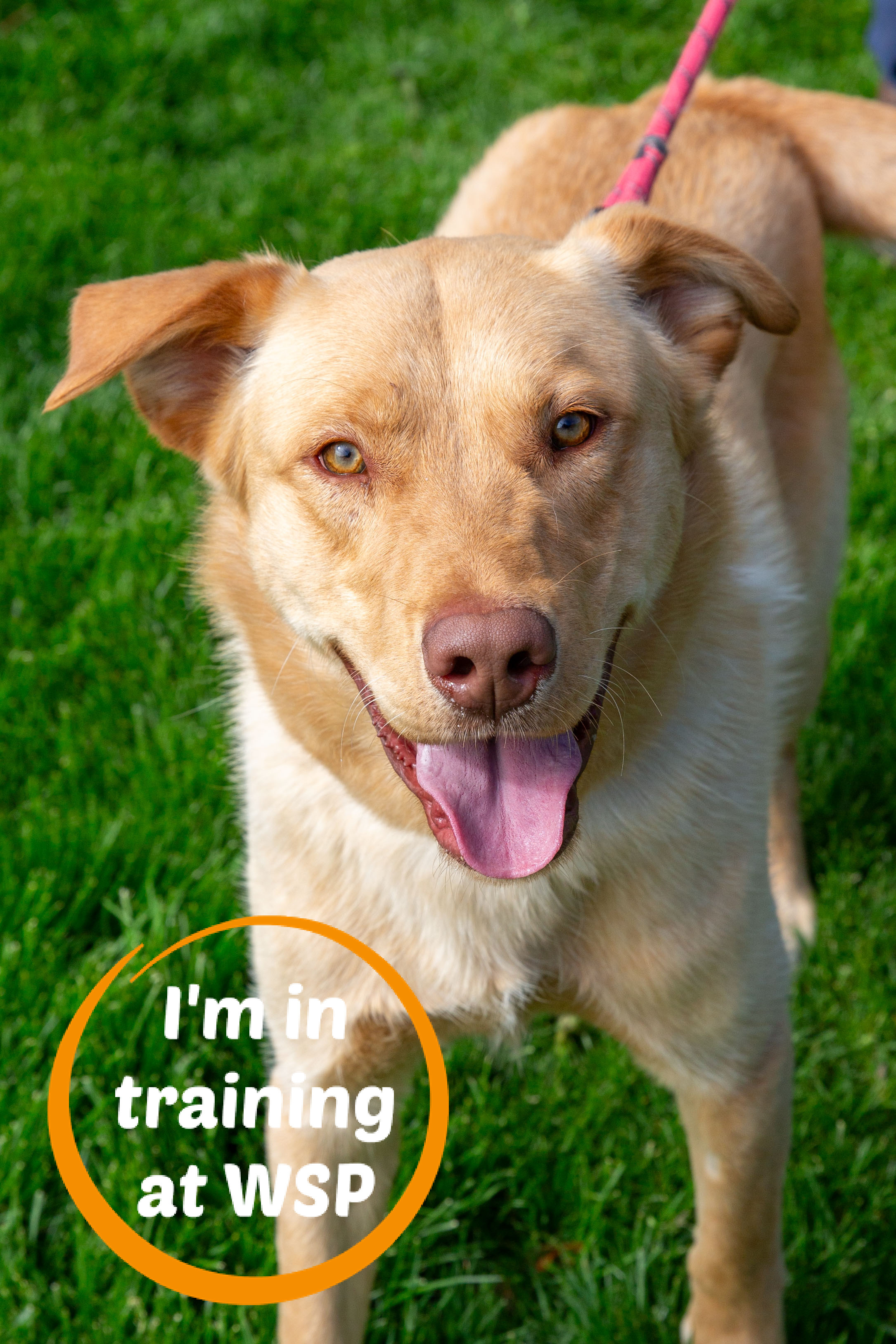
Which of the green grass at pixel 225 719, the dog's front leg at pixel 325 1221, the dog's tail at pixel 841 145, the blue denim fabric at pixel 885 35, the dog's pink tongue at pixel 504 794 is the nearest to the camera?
the dog's pink tongue at pixel 504 794

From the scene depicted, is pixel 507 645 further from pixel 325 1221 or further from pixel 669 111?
pixel 669 111

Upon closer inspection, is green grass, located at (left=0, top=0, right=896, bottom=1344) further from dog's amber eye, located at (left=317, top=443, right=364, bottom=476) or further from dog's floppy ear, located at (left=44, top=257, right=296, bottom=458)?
dog's amber eye, located at (left=317, top=443, right=364, bottom=476)

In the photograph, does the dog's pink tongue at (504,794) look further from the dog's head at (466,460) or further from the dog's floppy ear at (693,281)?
the dog's floppy ear at (693,281)

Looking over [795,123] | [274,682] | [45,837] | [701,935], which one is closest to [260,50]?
[795,123]

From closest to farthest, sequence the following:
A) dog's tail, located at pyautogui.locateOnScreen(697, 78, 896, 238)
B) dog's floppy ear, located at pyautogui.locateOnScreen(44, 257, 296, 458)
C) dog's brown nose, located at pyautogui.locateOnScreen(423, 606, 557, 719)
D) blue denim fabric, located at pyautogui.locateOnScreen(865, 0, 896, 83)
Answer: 1. dog's brown nose, located at pyautogui.locateOnScreen(423, 606, 557, 719)
2. dog's floppy ear, located at pyautogui.locateOnScreen(44, 257, 296, 458)
3. dog's tail, located at pyautogui.locateOnScreen(697, 78, 896, 238)
4. blue denim fabric, located at pyautogui.locateOnScreen(865, 0, 896, 83)

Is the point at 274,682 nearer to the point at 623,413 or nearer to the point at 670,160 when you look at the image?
the point at 623,413

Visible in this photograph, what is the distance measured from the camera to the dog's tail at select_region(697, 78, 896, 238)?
3.37 meters

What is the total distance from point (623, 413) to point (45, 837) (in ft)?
6.38

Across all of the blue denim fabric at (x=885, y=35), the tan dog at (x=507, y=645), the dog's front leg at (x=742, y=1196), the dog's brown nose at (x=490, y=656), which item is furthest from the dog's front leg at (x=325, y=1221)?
the blue denim fabric at (x=885, y=35)

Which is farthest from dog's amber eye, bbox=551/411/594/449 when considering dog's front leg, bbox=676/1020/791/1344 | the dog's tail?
the dog's tail

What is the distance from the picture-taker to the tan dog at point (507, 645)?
199cm

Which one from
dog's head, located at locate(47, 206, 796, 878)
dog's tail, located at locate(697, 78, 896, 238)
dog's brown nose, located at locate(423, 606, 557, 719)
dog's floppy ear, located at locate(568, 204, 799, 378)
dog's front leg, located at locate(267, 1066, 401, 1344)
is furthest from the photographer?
dog's tail, located at locate(697, 78, 896, 238)

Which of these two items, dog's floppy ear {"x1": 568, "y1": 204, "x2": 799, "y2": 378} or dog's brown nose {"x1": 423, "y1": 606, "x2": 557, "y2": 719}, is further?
dog's floppy ear {"x1": 568, "y1": 204, "x2": 799, "y2": 378}

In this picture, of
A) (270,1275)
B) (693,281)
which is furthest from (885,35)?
(270,1275)
